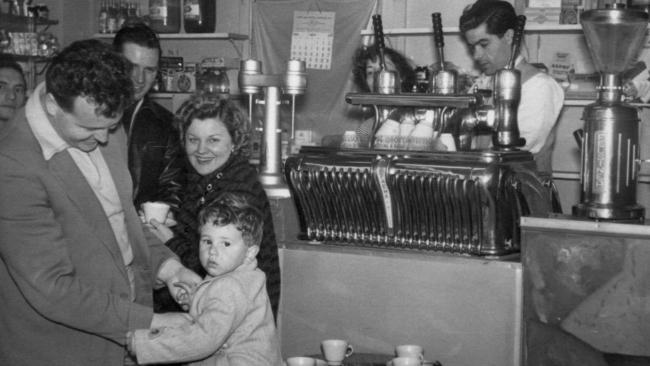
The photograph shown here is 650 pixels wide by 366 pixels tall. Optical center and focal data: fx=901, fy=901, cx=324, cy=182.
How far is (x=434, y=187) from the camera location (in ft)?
8.69

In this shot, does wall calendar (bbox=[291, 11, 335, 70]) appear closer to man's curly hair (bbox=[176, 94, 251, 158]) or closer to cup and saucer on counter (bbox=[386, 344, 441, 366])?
man's curly hair (bbox=[176, 94, 251, 158])

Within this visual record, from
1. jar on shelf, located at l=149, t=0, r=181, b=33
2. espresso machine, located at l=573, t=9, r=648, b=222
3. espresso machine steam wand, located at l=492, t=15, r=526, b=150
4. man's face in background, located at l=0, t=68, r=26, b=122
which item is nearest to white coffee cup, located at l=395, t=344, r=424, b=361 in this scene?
espresso machine, located at l=573, t=9, r=648, b=222

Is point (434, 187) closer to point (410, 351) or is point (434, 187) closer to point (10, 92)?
point (410, 351)

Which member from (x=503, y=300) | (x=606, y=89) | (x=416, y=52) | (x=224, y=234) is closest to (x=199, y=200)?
(x=224, y=234)

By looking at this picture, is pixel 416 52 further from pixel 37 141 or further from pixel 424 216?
pixel 37 141

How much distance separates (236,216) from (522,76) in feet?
5.37

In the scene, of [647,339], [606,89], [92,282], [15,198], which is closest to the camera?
[15,198]

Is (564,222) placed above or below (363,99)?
below

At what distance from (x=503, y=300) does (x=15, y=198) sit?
4.47 ft

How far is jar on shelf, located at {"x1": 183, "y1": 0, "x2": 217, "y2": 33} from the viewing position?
5.97 meters

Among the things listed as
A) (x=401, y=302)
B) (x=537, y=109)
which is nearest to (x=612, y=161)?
(x=401, y=302)

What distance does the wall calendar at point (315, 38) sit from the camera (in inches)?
226

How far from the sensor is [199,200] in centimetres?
271

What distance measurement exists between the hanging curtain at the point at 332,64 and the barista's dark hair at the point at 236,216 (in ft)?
10.5
